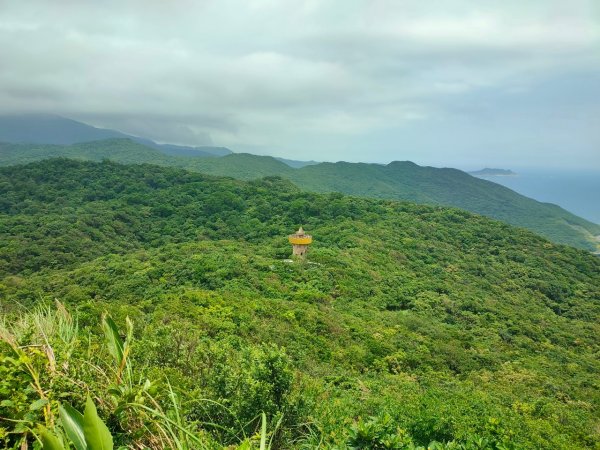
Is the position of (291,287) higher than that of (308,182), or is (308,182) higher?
(308,182)

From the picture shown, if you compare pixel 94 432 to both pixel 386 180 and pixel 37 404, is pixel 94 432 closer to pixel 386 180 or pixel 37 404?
pixel 37 404

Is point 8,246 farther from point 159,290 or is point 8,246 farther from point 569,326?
point 569,326

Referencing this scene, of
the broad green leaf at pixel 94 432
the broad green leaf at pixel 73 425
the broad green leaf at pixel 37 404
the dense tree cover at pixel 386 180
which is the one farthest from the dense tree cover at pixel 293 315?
the dense tree cover at pixel 386 180

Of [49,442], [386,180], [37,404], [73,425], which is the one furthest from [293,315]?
[386,180]

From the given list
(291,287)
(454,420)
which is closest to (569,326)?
(291,287)

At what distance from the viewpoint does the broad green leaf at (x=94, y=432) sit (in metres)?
1.62

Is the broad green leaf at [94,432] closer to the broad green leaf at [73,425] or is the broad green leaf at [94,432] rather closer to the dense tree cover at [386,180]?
the broad green leaf at [73,425]

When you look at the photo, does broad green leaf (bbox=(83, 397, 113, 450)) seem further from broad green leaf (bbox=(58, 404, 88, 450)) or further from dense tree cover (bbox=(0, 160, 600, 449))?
dense tree cover (bbox=(0, 160, 600, 449))

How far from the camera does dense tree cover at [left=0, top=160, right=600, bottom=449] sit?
3.77 metres

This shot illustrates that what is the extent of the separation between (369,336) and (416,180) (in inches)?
5401

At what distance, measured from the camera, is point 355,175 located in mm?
145125

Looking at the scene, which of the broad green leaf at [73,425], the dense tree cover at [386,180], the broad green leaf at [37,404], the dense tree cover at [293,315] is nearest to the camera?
the broad green leaf at [73,425]

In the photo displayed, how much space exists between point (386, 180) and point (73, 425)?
149434mm

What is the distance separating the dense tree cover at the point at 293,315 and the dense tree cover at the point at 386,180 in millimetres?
65304
